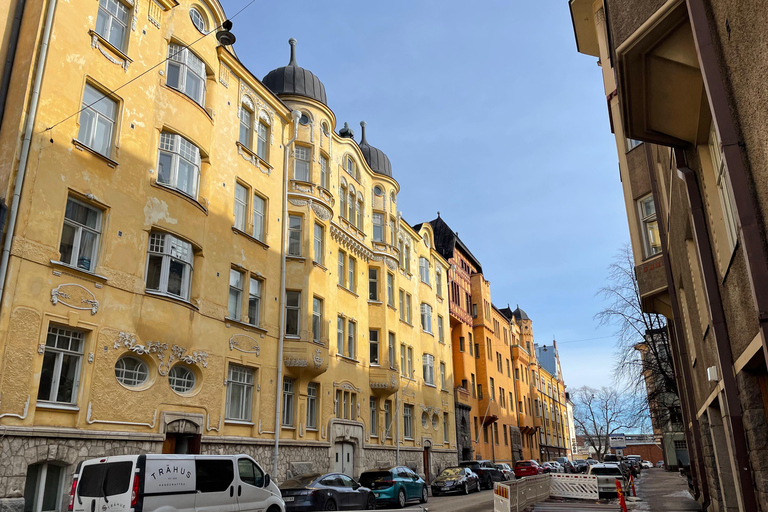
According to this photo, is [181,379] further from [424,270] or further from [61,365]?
[424,270]

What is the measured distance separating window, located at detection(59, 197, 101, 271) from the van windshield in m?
6.37

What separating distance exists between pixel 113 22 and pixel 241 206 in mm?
7770

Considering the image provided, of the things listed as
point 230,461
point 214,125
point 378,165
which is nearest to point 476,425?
point 378,165

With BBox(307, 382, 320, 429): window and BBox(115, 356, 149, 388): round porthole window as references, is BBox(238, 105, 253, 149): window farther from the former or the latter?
BBox(307, 382, 320, 429): window

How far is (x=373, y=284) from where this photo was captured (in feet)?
109

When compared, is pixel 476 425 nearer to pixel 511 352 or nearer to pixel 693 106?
pixel 511 352

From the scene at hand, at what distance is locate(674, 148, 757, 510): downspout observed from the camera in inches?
317

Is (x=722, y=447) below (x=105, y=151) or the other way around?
below

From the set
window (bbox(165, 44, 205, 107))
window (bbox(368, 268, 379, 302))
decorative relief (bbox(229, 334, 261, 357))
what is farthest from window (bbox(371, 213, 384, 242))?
window (bbox(165, 44, 205, 107))

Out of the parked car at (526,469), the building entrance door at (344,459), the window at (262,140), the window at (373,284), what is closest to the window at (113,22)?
the window at (262,140)

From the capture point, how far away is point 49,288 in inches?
545

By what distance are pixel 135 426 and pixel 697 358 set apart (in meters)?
14.8

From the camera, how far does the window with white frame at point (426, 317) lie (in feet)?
130


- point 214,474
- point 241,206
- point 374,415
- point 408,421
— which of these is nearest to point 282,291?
point 241,206
